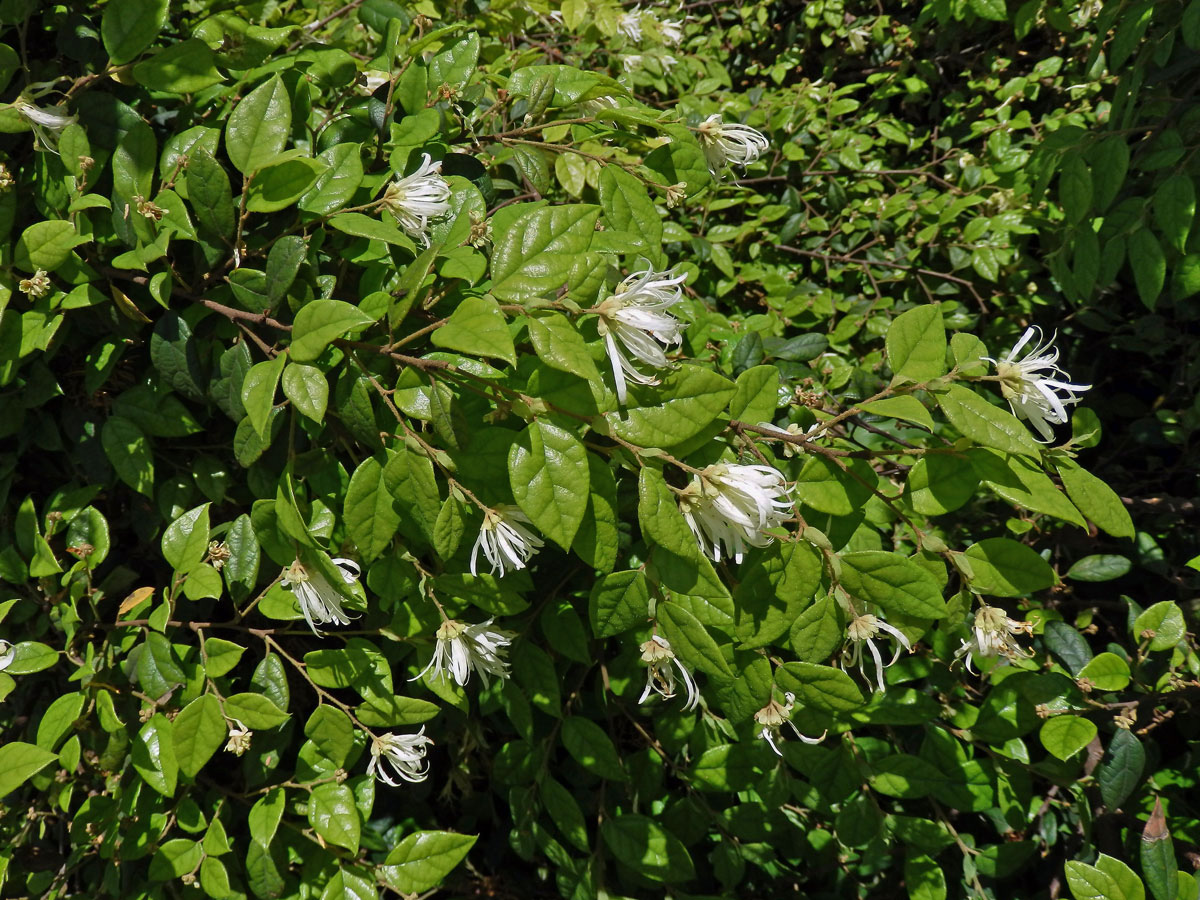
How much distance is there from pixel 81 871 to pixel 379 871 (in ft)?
2.67

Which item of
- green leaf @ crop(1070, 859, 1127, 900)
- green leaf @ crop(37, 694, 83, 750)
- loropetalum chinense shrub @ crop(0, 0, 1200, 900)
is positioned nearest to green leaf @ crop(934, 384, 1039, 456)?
loropetalum chinense shrub @ crop(0, 0, 1200, 900)

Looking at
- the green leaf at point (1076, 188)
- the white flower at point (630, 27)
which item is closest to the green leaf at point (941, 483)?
the green leaf at point (1076, 188)

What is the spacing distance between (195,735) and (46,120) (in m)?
0.98

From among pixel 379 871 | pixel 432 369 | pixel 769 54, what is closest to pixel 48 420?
pixel 432 369

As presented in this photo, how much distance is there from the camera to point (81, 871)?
1.82 meters

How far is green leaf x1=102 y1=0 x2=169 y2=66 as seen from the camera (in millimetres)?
1299

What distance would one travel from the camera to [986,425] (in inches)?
42.0

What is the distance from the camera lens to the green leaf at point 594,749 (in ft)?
5.21

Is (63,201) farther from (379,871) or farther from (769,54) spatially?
(769,54)

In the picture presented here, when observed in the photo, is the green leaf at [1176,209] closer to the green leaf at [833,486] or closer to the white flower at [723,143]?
the white flower at [723,143]

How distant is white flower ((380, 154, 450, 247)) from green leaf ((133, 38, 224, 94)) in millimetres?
335

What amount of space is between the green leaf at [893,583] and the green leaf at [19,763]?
1177 millimetres

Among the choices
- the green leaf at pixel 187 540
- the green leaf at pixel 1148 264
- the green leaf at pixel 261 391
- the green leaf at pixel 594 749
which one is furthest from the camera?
the green leaf at pixel 1148 264

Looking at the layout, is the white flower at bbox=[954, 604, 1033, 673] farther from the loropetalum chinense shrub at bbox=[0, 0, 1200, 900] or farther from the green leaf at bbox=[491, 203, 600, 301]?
the green leaf at bbox=[491, 203, 600, 301]
